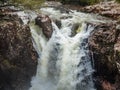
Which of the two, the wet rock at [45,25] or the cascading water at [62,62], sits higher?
the wet rock at [45,25]

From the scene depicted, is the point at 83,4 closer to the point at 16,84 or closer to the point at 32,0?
the point at 32,0

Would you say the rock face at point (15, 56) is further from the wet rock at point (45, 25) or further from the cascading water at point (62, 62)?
the wet rock at point (45, 25)

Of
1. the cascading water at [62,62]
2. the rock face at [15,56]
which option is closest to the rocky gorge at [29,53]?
the rock face at [15,56]

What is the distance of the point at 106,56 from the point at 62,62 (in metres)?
2.46

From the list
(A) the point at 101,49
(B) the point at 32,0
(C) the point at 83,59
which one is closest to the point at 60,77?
(C) the point at 83,59

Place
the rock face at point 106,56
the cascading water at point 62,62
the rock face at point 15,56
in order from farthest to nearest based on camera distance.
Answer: the cascading water at point 62,62 < the rock face at point 106,56 < the rock face at point 15,56

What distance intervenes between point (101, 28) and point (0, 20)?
18.9 feet

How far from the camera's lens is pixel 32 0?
80.6ft

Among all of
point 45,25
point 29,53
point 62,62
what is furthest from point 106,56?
point 29,53

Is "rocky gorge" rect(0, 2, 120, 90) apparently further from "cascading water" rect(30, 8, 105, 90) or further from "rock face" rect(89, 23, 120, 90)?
"cascading water" rect(30, 8, 105, 90)

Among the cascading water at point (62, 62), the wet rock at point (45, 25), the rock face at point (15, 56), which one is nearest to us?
the rock face at point (15, 56)

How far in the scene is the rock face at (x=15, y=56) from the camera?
1653 centimetres

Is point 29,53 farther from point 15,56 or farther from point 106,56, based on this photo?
point 106,56

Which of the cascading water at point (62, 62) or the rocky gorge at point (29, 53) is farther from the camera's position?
the cascading water at point (62, 62)
